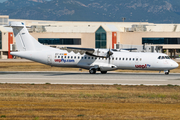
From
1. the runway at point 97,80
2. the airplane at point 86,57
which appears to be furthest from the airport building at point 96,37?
the runway at point 97,80

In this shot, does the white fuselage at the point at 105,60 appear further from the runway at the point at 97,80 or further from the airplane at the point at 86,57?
the runway at the point at 97,80

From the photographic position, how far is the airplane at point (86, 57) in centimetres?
4362

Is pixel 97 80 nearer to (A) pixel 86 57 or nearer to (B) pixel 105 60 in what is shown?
(B) pixel 105 60

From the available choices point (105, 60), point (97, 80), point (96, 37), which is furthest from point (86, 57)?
point (96, 37)

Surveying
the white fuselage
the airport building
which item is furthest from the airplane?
the airport building

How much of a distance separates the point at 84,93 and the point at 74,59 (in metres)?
20.2

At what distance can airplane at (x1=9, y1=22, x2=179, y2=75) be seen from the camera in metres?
43.6

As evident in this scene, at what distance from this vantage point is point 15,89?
29109mm

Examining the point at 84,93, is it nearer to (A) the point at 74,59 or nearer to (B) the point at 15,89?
(B) the point at 15,89

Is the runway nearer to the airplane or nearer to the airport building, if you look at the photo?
the airplane

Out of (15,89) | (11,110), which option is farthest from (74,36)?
(11,110)

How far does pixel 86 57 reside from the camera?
46250 mm

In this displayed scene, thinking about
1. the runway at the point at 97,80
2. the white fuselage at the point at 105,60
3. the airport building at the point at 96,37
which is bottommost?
the runway at the point at 97,80

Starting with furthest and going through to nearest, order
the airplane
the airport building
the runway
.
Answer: the airport building
the airplane
the runway
